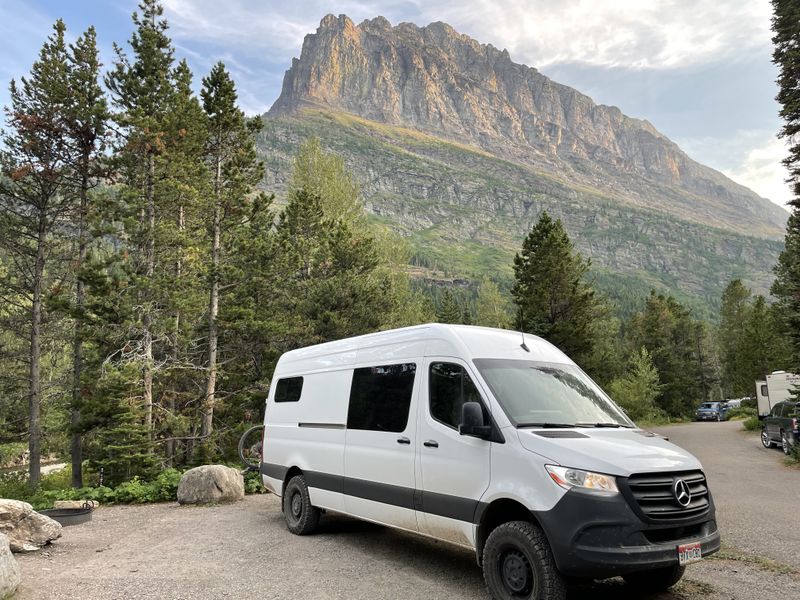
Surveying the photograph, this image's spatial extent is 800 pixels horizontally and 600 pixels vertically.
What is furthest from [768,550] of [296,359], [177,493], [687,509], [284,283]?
[284,283]

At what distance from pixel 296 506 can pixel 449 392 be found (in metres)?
3.88

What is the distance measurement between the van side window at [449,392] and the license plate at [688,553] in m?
1.96

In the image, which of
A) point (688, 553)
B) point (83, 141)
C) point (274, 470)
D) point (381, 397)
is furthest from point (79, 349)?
point (688, 553)

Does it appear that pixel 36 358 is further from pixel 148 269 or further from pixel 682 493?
pixel 682 493

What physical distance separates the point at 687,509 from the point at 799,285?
16.5m

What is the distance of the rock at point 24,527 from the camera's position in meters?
7.19

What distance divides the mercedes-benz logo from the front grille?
Answer: 0.06ft

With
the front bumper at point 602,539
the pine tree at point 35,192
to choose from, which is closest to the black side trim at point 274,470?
the front bumper at point 602,539

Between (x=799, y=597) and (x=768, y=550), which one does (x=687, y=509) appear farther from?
(x=768, y=550)

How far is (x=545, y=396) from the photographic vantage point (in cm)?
567

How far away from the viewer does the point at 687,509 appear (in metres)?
4.68

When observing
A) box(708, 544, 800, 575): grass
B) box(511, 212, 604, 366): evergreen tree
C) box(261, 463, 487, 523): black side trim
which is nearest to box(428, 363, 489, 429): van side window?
box(261, 463, 487, 523): black side trim

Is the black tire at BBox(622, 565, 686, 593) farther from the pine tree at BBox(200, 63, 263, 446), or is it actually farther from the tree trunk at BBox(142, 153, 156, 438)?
the pine tree at BBox(200, 63, 263, 446)

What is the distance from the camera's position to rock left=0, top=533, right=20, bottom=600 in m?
5.19
